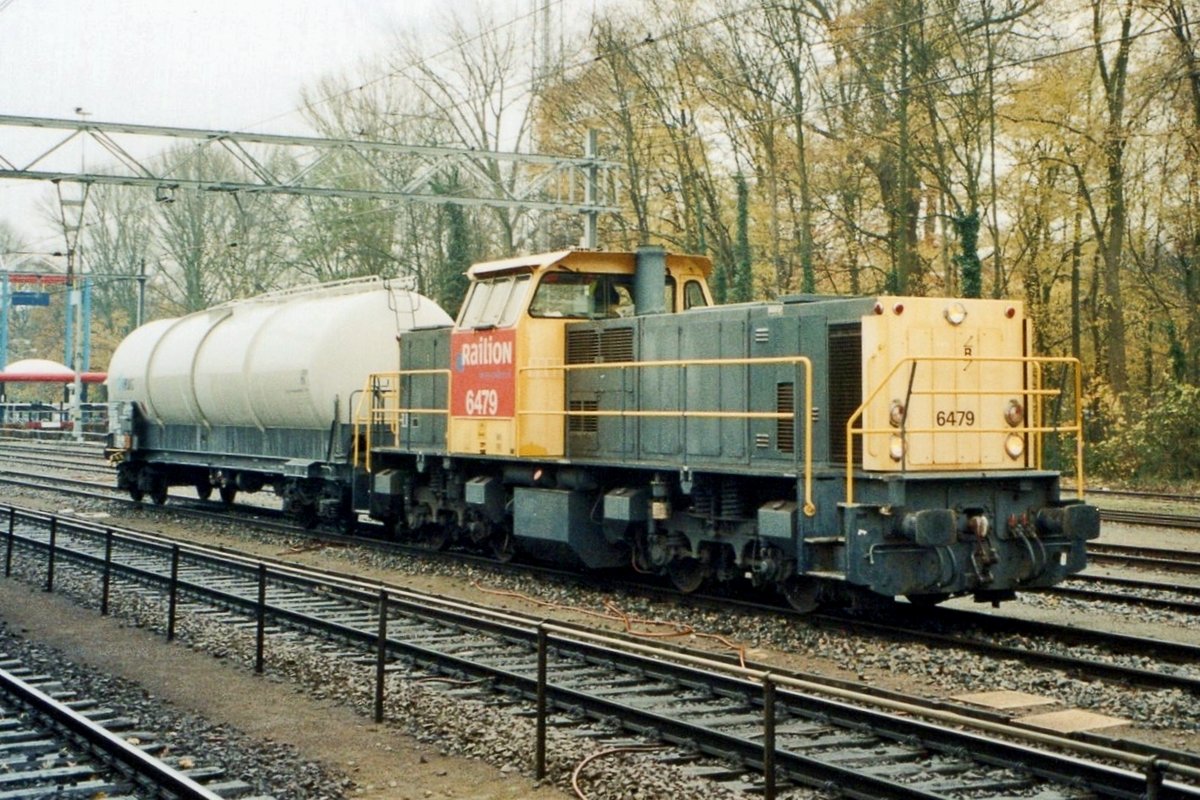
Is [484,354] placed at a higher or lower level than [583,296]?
lower

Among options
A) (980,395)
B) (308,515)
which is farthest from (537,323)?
(308,515)

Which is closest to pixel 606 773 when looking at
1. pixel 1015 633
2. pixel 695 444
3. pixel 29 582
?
pixel 1015 633

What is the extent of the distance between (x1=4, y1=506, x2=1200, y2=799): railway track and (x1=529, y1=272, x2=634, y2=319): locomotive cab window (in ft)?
14.4

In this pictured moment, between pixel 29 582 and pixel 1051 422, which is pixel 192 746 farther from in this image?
pixel 1051 422

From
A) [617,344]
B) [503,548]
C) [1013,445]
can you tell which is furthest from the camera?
[503,548]

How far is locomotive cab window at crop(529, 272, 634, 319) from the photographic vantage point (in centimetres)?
1548

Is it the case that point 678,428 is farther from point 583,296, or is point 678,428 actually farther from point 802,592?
point 583,296

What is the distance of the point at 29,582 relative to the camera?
15.6 metres

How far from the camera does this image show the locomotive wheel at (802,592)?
12258 mm

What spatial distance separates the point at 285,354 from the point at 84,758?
44.8 feet

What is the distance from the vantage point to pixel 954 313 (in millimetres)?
12070

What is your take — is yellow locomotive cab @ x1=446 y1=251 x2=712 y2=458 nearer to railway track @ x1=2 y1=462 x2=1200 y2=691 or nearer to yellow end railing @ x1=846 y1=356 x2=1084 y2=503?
railway track @ x1=2 y1=462 x2=1200 y2=691

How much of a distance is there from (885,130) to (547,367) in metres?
19.9

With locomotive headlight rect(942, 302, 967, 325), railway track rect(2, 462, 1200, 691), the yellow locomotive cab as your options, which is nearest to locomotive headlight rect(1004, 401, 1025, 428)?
locomotive headlight rect(942, 302, 967, 325)
